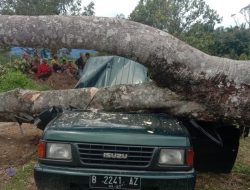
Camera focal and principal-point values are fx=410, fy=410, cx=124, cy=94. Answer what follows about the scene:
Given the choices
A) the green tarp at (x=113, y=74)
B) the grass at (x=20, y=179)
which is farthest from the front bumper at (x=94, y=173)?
the green tarp at (x=113, y=74)

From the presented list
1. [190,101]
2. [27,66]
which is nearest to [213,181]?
[190,101]

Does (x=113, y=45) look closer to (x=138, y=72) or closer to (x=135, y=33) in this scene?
(x=135, y=33)

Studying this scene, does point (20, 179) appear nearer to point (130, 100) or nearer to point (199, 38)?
point (130, 100)

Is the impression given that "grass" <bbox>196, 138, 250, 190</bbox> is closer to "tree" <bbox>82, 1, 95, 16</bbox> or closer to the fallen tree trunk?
the fallen tree trunk

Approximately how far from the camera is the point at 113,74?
5.93 metres

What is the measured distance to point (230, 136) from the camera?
5211 millimetres

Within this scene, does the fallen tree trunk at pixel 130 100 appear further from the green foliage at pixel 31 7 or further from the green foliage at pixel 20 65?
the green foliage at pixel 31 7

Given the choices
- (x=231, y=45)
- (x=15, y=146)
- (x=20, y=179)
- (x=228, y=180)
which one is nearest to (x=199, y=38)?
(x=231, y=45)

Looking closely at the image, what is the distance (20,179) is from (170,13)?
2436 centimetres

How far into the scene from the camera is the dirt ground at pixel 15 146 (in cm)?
550

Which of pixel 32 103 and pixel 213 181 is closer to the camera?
pixel 213 181

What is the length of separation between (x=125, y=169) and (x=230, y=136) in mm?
2230

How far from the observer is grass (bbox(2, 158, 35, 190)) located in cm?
467

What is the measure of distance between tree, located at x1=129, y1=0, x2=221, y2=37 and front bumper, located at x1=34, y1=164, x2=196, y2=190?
23.5 metres
